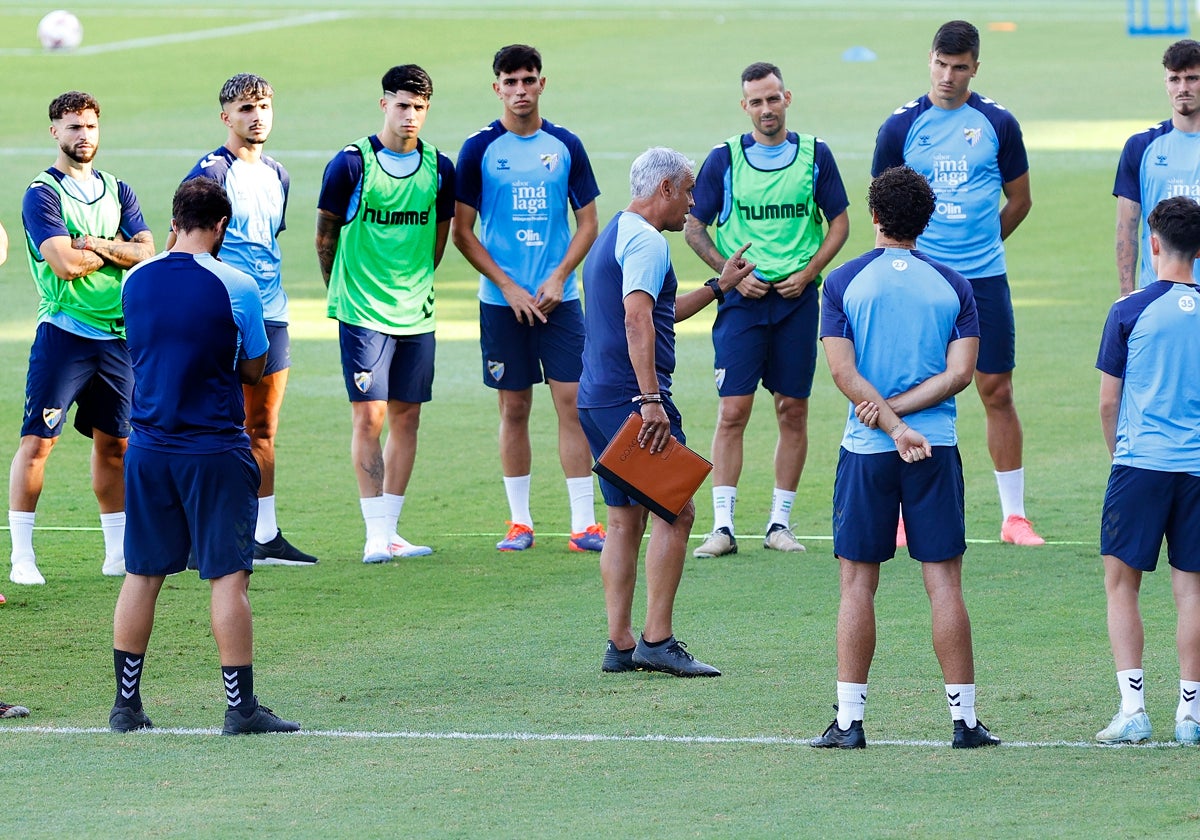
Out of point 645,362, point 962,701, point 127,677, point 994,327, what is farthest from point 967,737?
point 994,327

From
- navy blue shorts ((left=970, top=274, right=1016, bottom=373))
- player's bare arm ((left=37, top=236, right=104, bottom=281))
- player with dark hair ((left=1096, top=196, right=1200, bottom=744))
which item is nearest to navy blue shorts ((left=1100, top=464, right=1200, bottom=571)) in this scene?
player with dark hair ((left=1096, top=196, right=1200, bottom=744))


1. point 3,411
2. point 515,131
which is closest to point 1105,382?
point 515,131

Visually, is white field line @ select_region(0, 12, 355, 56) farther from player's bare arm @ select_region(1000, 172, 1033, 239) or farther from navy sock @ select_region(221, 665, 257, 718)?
navy sock @ select_region(221, 665, 257, 718)

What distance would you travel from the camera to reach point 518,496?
31.9 feet

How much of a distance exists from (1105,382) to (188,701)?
3.54 m

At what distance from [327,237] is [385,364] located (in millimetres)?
708

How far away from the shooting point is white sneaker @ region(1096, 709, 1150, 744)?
6.07 metres

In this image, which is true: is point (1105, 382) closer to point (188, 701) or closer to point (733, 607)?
point (733, 607)

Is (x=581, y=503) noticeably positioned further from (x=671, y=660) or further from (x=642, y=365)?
(x=642, y=365)

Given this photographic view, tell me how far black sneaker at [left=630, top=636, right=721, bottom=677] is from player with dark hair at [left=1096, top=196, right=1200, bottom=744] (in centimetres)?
165

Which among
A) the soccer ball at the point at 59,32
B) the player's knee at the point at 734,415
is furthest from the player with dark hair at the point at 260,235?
the soccer ball at the point at 59,32

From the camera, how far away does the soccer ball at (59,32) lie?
124 ft

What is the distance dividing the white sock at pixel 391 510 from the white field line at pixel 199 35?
100 feet

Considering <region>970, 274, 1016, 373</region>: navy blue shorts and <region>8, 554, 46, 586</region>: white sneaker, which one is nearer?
<region>8, 554, 46, 586</region>: white sneaker
